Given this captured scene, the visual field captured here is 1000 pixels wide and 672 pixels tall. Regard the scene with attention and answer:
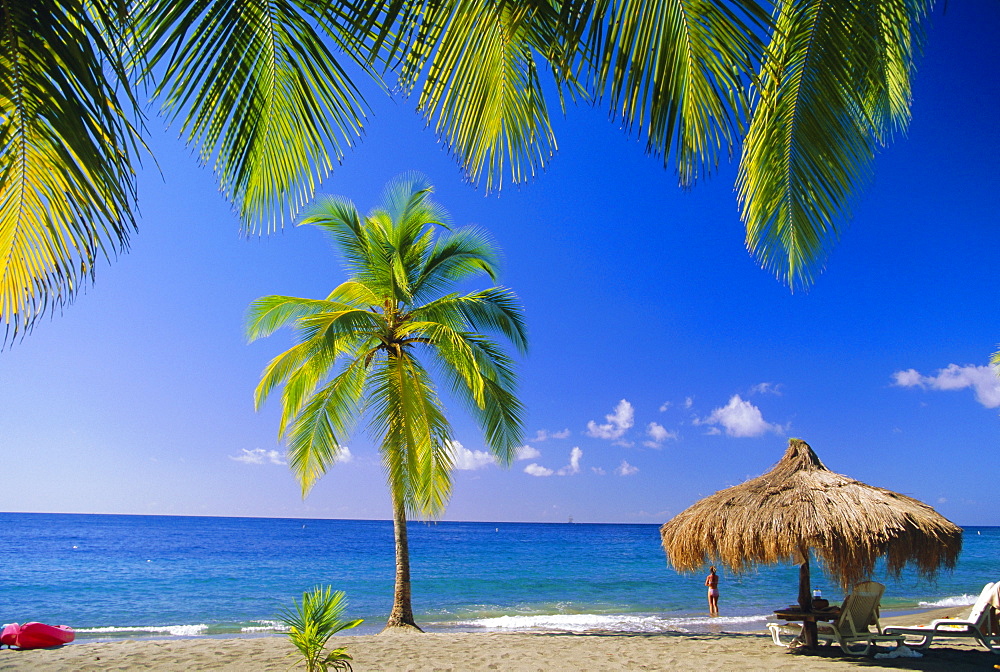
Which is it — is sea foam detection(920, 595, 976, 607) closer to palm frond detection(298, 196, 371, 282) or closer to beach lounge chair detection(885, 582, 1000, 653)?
beach lounge chair detection(885, 582, 1000, 653)

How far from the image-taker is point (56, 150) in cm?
179

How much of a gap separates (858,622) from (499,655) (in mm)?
4444

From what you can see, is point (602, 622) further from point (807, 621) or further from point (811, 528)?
point (811, 528)

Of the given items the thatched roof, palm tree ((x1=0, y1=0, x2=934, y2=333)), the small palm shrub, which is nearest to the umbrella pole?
the thatched roof

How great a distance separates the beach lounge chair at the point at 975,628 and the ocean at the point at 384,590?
58 centimetres

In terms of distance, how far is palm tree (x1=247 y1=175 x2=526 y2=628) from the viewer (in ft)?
31.2

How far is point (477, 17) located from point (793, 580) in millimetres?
31685

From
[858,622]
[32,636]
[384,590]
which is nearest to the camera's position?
[858,622]

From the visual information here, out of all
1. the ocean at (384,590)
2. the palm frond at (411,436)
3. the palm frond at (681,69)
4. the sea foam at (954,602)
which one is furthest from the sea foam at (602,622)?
the palm frond at (681,69)

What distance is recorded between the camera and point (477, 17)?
206 centimetres

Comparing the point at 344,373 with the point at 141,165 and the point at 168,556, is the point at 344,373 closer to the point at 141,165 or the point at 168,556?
the point at 141,165

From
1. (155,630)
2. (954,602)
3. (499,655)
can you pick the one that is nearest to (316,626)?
(499,655)

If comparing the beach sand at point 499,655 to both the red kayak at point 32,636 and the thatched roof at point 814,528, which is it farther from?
the thatched roof at point 814,528

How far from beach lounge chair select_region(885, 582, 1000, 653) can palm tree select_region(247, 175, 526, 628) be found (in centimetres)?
572
